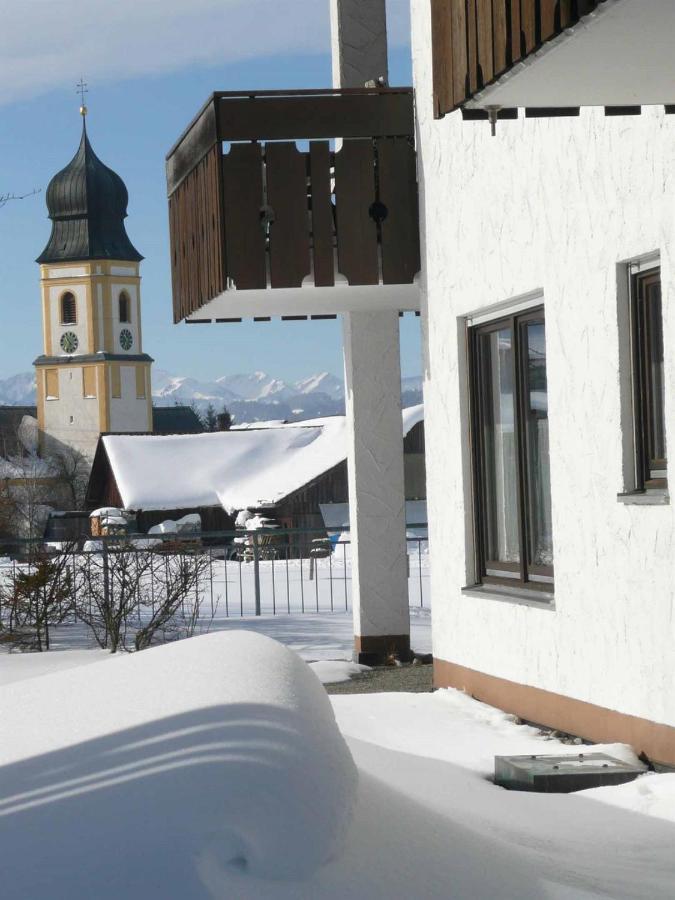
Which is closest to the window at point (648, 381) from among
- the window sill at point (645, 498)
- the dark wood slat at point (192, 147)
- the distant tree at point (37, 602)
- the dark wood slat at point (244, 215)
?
the window sill at point (645, 498)

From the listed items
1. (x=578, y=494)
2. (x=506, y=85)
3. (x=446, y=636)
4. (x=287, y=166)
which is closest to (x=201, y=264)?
(x=287, y=166)

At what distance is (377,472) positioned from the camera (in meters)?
11.9

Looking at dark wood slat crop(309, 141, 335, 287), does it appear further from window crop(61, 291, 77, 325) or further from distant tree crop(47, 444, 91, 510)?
window crop(61, 291, 77, 325)

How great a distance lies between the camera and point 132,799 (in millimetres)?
3566

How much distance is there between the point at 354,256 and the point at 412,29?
58.4 inches

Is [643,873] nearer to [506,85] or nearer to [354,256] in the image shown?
[506,85]

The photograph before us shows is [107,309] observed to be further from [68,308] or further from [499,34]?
[499,34]

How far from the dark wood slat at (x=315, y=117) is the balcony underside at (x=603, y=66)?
4481 millimetres

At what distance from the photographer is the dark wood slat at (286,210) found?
931 cm

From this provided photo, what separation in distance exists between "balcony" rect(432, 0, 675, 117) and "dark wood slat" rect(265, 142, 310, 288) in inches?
167

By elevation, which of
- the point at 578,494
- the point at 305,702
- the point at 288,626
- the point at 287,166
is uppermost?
the point at 287,166

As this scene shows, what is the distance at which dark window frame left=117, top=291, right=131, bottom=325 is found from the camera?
127 meters

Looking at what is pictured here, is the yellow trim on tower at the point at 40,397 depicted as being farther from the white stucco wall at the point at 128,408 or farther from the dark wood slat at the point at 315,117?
the dark wood slat at the point at 315,117

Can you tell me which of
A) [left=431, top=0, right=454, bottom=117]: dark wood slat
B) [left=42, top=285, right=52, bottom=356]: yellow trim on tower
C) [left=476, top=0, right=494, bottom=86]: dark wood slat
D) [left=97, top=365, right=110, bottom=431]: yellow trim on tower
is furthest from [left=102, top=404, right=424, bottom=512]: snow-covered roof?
[left=42, top=285, right=52, bottom=356]: yellow trim on tower
